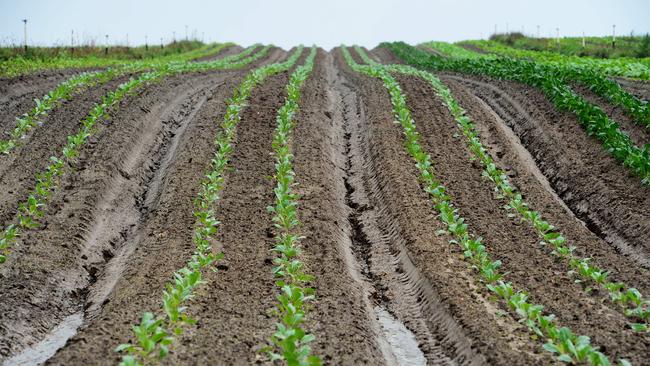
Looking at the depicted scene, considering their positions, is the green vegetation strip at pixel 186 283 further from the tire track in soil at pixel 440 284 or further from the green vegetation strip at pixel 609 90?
the green vegetation strip at pixel 609 90

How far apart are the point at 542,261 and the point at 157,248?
475 centimetres

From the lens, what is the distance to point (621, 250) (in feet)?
31.1

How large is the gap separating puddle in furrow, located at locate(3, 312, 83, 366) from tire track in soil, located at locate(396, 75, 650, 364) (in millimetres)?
4767

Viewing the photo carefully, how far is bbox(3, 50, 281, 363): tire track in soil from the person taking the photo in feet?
26.1

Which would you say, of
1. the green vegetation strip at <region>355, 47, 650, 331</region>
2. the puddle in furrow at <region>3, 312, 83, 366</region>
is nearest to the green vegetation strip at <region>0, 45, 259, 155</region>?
the puddle in furrow at <region>3, 312, 83, 366</region>

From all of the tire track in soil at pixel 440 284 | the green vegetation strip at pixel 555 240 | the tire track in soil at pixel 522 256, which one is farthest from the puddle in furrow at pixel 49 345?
the green vegetation strip at pixel 555 240

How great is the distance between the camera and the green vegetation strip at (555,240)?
272 inches

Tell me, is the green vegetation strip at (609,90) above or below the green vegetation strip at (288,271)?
above

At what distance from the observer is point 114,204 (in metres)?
11.0

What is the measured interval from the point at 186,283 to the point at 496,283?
3.36 metres

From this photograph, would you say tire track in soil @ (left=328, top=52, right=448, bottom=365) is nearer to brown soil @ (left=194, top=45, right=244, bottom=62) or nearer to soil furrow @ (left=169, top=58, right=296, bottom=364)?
soil furrow @ (left=169, top=58, right=296, bottom=364)

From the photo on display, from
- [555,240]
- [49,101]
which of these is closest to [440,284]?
[555,240]

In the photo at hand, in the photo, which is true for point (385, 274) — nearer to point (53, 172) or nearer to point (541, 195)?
point (541, 195)

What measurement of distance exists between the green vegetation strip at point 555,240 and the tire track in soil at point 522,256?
12cm
